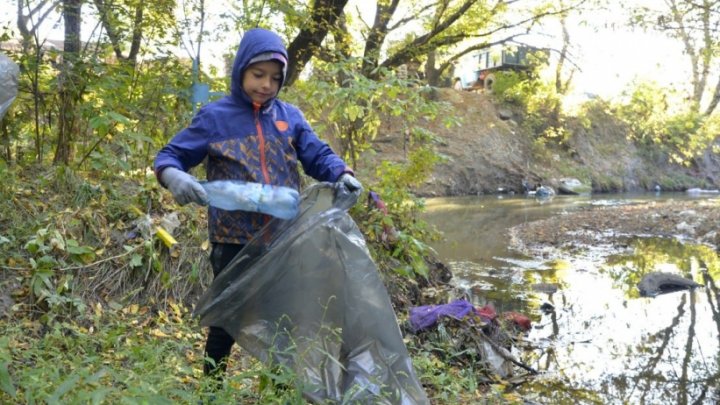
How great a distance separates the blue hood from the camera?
231cm

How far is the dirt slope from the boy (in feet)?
43.8

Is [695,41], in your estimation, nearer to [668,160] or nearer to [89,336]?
[89,336]

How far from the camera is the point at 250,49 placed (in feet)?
7.64

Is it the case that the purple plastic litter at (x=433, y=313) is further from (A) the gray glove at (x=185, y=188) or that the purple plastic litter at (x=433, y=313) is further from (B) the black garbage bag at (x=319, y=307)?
(A) the gray glove at (x=185, y=188)

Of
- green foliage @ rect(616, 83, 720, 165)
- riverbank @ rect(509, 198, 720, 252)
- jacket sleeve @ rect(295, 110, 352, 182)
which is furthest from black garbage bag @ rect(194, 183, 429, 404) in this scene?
green foliage @ rect(616, 83, 720, 165)

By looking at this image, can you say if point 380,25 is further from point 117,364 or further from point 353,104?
point 117,364

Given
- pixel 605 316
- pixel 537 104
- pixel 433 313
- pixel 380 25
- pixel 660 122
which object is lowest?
pixel 605 316

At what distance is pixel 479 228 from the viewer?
36.8 feet

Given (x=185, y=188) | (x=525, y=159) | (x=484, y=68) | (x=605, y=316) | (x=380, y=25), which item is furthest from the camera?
(x=484, y=68)

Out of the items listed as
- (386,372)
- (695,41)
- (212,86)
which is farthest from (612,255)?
(386,372)

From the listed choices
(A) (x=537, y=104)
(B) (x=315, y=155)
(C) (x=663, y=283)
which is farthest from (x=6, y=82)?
(A) (x=537, y=104)

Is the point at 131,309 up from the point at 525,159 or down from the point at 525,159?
down

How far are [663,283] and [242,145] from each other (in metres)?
5.30

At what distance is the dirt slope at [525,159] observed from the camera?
1967cm
